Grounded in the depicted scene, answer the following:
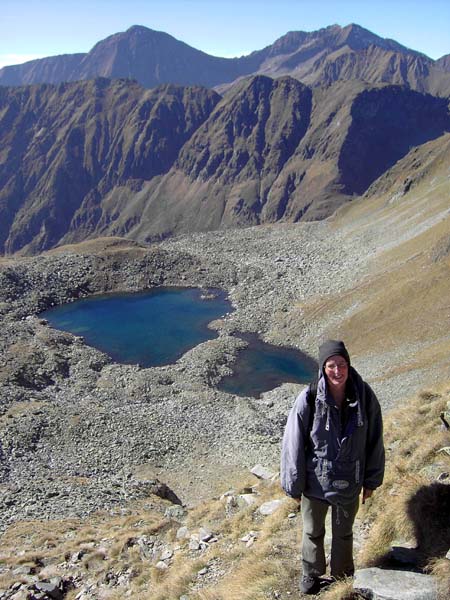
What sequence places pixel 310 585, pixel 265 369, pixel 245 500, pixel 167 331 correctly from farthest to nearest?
pixel 167 331 < pixel 265 369 < pixel 245 500 < pixel 310 585

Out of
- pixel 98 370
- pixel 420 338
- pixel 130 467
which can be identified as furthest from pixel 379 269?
pixel 130 467

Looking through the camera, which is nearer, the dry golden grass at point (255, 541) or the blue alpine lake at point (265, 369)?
the dry golden grass at point (255, 541)

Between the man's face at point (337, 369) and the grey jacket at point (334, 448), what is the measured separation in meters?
0.19

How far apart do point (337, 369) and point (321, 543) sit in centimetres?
314

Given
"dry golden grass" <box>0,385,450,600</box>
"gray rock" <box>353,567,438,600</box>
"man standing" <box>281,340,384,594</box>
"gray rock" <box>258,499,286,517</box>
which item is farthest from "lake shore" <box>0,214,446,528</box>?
"gray rock" <box>353,567,438,600</box>

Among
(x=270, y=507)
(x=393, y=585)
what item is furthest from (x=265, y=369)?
(x=393, y=585)

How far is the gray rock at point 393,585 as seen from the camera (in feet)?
25.7

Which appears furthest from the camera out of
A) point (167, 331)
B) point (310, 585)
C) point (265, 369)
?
point (167, 331)

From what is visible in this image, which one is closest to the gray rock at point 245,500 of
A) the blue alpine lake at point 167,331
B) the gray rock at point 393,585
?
the gray rock at point 393,585

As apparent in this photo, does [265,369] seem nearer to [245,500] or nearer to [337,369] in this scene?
[245,500]

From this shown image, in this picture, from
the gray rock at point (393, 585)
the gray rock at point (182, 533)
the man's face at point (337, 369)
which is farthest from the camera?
the gray rock at point (182, 533)

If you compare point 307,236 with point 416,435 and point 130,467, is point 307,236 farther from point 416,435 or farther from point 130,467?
point 416,435

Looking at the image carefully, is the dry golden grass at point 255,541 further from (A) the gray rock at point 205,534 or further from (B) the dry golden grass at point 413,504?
(A) the gray rock at point 205,534

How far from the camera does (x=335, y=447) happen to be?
850 cm
